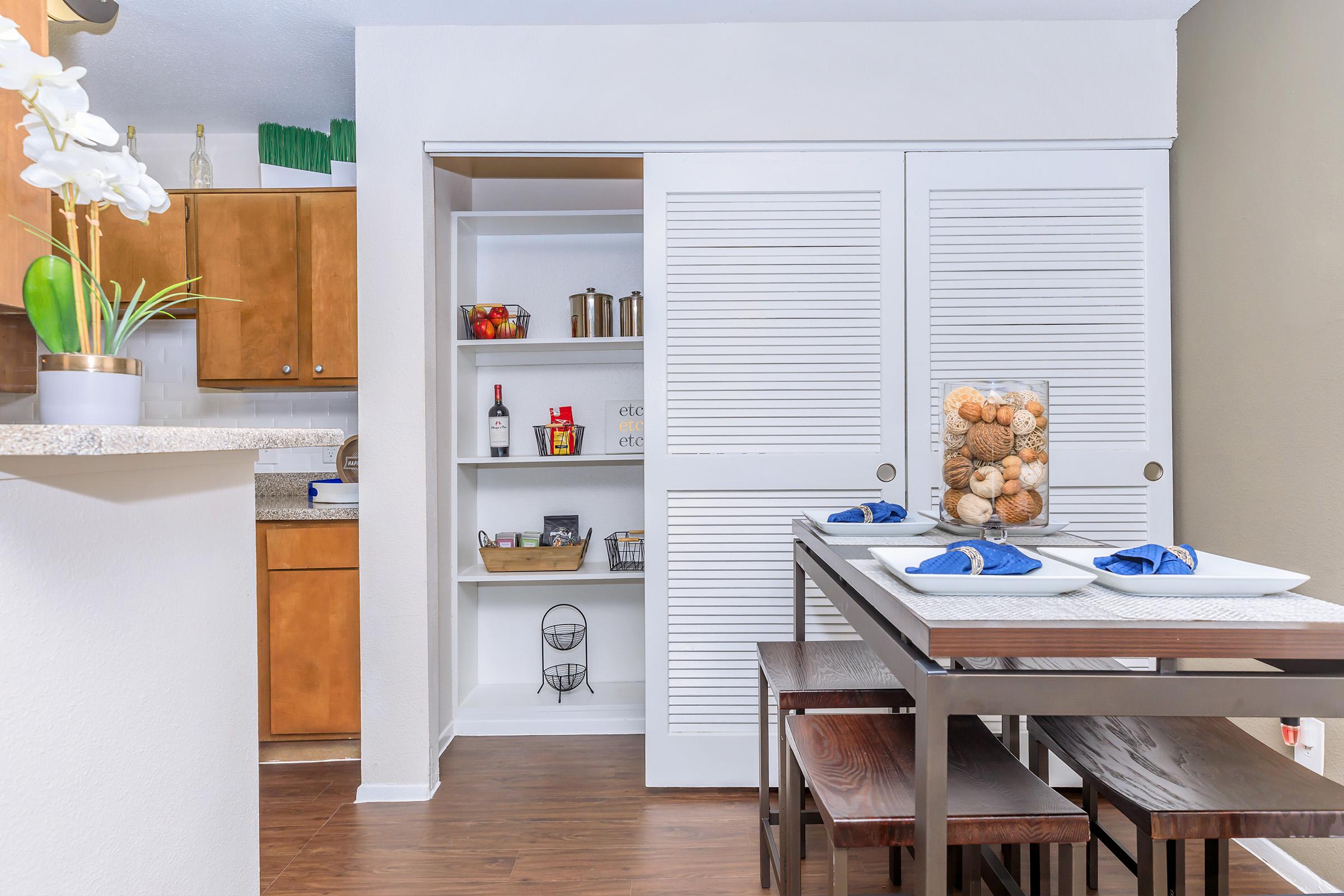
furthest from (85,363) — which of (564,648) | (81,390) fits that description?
(564,648)

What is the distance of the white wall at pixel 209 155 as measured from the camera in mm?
3332

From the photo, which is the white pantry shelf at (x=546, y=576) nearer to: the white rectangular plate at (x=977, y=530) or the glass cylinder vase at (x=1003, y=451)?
the white rectangular plate at (x=977, y=530)

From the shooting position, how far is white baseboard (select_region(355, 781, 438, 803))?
2.49m

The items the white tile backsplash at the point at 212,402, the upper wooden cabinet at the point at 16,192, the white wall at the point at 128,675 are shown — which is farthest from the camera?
the white tile backsplash at the point at 212,402

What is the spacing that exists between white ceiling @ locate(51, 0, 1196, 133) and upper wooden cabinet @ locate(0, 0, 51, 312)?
32.9 inches

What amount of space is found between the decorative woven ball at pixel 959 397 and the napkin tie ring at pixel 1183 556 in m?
0.41

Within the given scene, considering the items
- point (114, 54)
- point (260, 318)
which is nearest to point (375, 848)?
point (260, 318)

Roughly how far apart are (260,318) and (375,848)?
1.95m

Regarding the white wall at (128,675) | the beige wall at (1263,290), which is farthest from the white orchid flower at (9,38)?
the beige wall at (1263,290)

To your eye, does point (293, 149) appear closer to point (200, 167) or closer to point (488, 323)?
point (200, 167)

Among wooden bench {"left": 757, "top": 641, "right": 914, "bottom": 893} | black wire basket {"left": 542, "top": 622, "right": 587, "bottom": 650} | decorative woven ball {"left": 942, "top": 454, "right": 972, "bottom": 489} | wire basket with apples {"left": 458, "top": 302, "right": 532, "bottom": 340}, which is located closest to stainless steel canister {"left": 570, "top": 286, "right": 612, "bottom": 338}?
wire basket with apples {"left": 458, "top": 302, "right": 532, "bottom": 340}

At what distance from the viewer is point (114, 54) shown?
2646 millimetres

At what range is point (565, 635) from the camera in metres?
3.31

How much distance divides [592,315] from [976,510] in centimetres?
188
